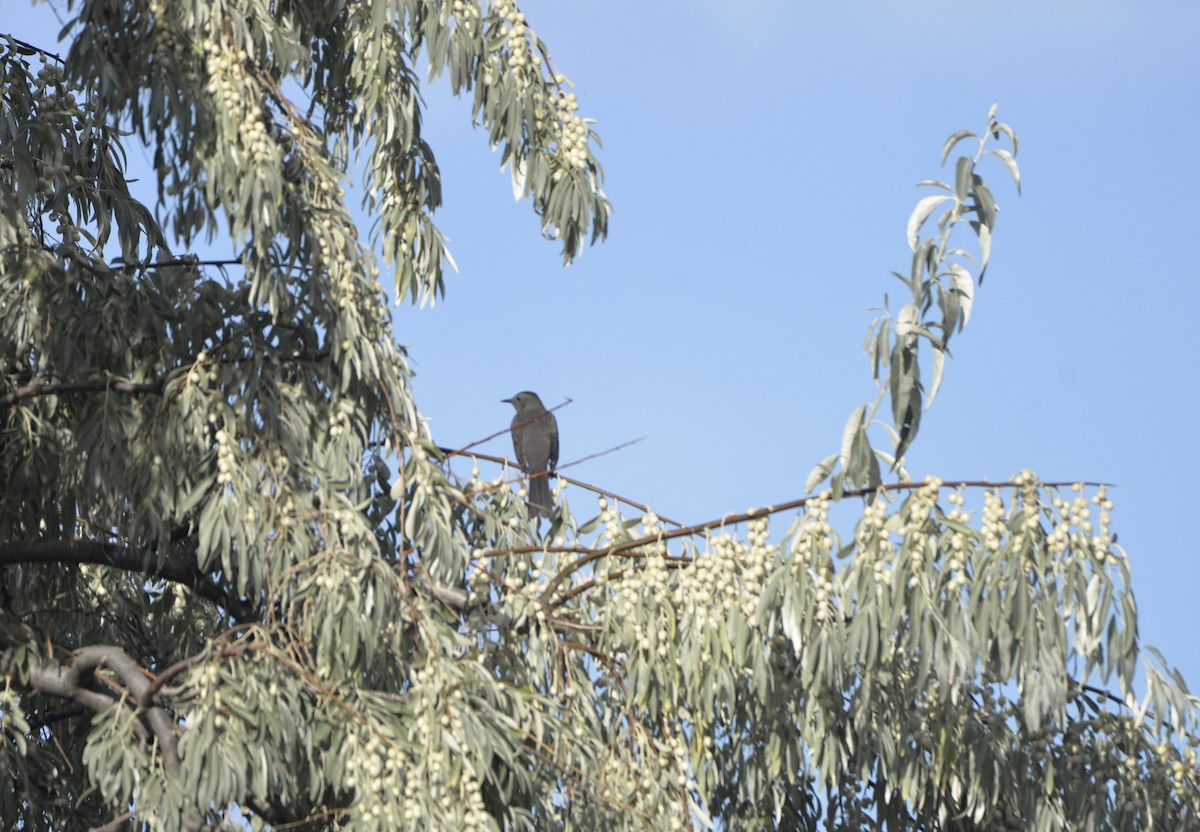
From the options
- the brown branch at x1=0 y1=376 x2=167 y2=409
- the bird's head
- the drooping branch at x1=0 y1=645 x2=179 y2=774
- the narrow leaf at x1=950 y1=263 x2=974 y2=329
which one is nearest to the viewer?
the narrow leaf at x1=950 y1=263 x2=974 y2=329

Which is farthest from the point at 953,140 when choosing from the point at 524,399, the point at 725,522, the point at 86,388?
the point at 524,399

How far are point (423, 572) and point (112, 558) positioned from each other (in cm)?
92

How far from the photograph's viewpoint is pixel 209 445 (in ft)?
11.8

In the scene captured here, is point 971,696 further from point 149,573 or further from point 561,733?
point 149,573

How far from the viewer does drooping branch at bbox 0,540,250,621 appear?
3.92 meters

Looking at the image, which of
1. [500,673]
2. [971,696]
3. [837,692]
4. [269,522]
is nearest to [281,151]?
[269,522]

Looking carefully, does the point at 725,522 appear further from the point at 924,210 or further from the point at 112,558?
the point at 112,558

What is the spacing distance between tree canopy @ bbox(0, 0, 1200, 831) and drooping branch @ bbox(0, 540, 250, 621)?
1 centimetres

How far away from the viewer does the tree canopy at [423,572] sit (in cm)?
317

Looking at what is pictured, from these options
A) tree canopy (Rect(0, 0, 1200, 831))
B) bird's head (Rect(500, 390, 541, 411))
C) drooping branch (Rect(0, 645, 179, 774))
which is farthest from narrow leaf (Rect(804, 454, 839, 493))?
bird's head (Rect(500, 390, 541, 411))

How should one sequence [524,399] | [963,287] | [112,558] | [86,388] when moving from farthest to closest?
1. [524,399]
2. [112,558]
3. [86,388]
4. [963,287]

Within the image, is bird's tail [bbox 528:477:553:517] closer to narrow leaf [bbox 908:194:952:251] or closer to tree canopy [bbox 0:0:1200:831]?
tree canopy [bbox 0:0:1200:831]

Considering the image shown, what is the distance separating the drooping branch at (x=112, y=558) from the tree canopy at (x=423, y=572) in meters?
0.01

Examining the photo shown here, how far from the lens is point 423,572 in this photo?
3488mm
